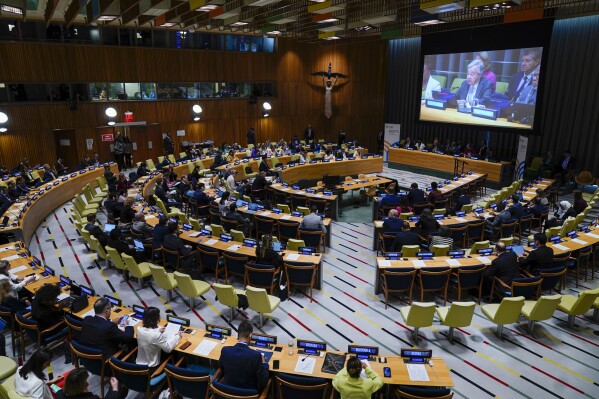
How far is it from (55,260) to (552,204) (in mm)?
16655

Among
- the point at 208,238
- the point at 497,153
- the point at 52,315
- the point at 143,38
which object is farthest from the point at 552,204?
the point at 143,38

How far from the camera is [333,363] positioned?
5309mm

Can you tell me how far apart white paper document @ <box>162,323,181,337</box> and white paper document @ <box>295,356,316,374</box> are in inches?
70.9

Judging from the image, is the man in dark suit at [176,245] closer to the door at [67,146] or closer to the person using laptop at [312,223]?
the person using laptop at [312,223]

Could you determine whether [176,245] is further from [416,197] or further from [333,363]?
[416,197]

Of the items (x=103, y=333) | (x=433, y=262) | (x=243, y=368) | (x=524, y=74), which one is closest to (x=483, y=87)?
(x=524, y=74)

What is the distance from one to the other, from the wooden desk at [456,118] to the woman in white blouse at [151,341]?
17.3 m

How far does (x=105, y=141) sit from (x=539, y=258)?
2004 cm

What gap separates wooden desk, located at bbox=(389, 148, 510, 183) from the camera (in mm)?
18484

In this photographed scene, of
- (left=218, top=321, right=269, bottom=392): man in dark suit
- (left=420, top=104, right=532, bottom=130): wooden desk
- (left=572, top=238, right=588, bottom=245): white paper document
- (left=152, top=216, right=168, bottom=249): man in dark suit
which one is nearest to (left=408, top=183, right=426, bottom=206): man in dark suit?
(left=572, top=238, right=588, bottom=245): white paper document

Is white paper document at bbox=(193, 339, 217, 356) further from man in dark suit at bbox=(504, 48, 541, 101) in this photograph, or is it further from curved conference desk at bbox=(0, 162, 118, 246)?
man in dark suit at bbox=(504, 48, 541, 101)

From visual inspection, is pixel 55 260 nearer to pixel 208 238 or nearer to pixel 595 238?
pixel 208 238

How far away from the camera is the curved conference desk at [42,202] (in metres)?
10.7

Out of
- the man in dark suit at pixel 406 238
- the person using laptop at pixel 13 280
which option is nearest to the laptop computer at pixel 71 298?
the person using laptop at pixel 13 280
